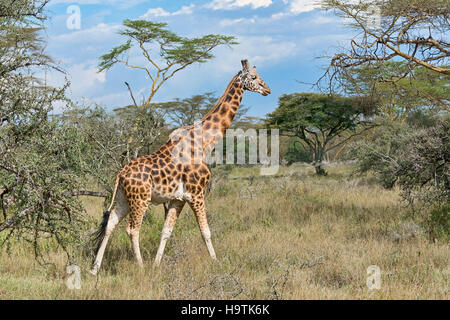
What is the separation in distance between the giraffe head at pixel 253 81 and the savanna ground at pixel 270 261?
2.25 m

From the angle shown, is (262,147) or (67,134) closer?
(67,134)

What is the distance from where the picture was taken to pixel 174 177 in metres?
5.82

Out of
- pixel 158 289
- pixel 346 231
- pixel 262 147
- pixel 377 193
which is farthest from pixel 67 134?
pixel 262 147

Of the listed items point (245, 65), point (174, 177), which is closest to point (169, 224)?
point (174, 177)

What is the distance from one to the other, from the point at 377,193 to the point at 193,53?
15.3 metres

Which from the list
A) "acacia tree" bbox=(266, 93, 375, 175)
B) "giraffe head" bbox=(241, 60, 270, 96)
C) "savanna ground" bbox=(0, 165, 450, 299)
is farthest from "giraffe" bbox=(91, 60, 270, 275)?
"acacia tree" bbox=(266, 93, 375, 175)

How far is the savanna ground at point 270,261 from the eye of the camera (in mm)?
4922

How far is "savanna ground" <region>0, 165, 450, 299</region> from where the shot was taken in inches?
194

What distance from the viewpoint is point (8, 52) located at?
233 inches

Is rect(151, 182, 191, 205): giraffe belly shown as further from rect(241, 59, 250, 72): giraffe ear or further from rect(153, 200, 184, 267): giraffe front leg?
rect(241, 59, 250, 72): giraffe ear

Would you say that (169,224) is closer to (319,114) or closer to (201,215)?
(201,215)

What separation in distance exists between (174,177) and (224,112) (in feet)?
3.85

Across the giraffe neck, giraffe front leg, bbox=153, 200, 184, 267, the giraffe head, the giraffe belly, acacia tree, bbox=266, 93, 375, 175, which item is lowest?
acacia tree, bbox=266, 93, 375, 175

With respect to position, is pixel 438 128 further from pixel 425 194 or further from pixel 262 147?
pixel 262 147
